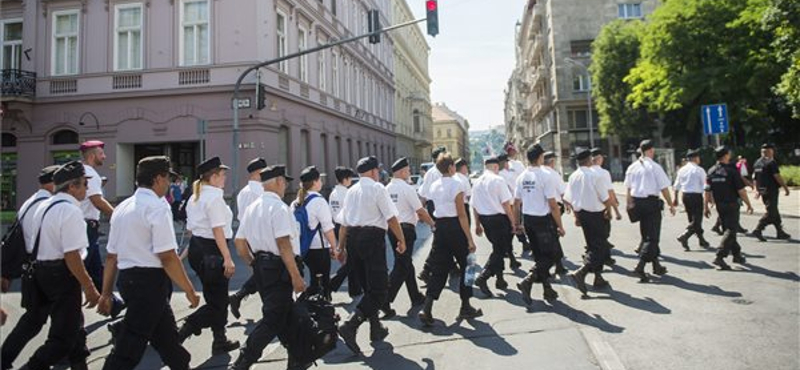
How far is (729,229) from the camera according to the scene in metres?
7.59

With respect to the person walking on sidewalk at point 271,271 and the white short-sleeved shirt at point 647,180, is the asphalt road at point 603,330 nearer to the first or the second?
the person walking on sidewalk at point 271,271

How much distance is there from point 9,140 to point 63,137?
2517 mm

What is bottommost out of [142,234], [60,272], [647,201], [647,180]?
[60,272]

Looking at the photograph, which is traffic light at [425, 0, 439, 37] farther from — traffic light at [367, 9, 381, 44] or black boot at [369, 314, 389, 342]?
black boot at [369, 314, 389, 342]

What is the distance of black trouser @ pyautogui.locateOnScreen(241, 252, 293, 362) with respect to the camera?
3.97 meters

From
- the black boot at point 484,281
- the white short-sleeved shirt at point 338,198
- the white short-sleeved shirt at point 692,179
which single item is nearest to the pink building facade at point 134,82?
the white short-sleeved shirt at point 338,198

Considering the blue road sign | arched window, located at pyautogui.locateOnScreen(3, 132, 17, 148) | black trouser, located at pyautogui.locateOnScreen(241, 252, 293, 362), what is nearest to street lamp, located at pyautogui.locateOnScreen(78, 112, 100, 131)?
arched window, located at pyautogui.locateOnScreen(3, 132, 17, 148)

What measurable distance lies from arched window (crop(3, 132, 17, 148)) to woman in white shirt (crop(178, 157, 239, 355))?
20.6m

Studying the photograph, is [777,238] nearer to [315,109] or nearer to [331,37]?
[315,109]

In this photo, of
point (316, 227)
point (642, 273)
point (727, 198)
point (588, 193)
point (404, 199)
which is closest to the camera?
point (316, 227)

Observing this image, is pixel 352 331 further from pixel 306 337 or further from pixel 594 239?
pixel 594 239

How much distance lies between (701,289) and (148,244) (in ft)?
21.6

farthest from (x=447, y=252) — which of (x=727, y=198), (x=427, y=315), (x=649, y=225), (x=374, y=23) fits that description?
(x=374, y=23)

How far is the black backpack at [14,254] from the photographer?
4145 mm
